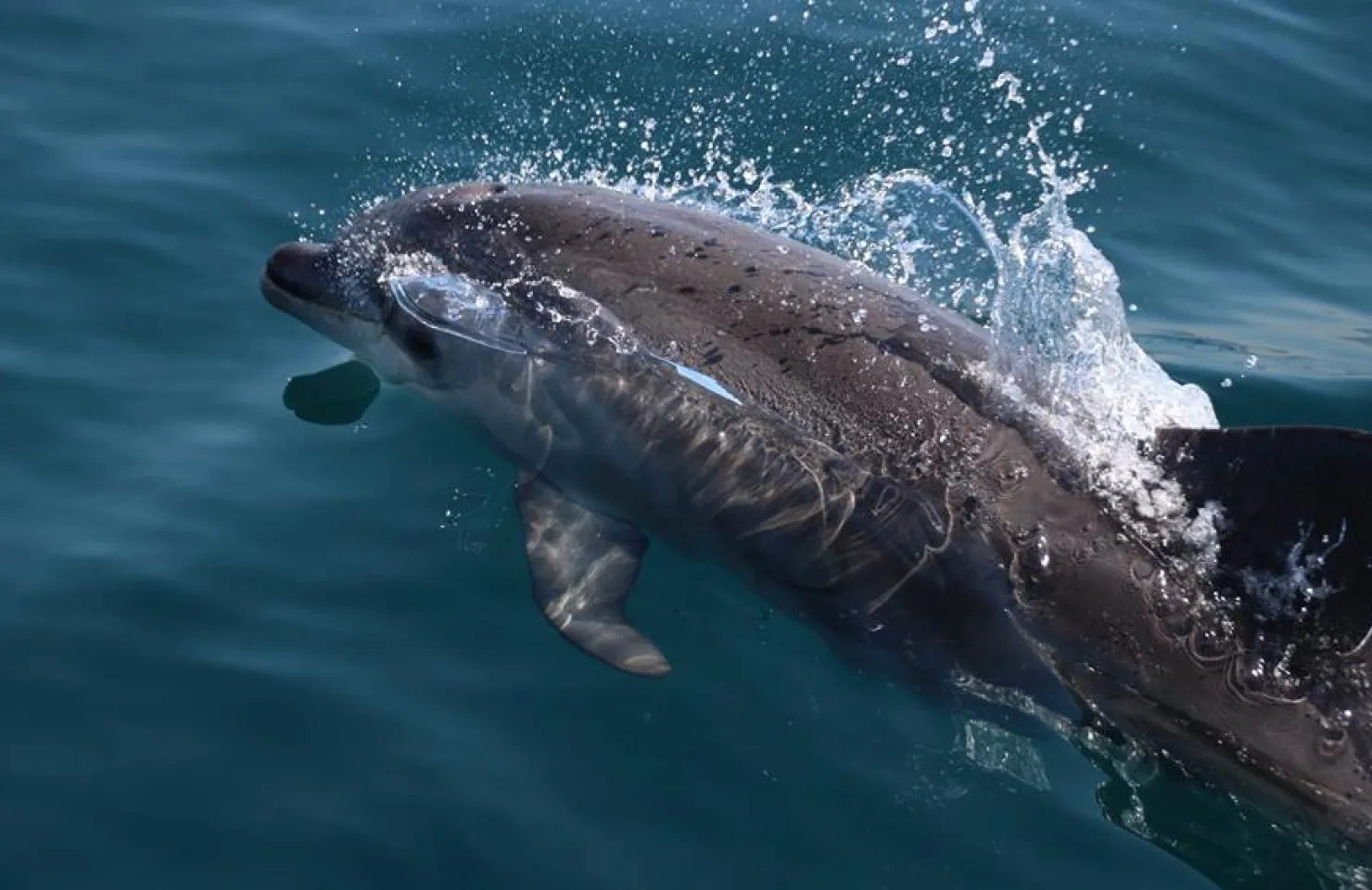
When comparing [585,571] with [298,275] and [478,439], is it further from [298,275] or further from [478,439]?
[298,275]

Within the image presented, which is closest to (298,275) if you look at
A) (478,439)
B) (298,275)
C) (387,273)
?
(298,275)

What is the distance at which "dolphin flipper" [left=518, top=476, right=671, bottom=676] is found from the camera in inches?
251

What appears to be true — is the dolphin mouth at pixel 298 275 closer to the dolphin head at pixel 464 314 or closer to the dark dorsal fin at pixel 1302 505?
the dolphin head at pixel 464 314

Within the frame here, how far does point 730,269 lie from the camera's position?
23.0 feet

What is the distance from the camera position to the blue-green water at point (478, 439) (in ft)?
19.1

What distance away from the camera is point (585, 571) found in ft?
22.2

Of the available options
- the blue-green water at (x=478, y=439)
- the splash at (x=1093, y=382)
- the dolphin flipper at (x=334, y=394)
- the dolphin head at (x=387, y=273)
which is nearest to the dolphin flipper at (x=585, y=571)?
the blue-green water at (x=478, y=439)

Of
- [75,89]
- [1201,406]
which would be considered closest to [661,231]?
[1201,406]

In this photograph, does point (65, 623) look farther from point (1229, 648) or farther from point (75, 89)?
point (75, 89)

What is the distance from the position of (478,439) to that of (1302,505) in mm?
3896

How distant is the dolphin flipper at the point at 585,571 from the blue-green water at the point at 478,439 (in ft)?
0.65

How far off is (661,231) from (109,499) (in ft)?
9.67

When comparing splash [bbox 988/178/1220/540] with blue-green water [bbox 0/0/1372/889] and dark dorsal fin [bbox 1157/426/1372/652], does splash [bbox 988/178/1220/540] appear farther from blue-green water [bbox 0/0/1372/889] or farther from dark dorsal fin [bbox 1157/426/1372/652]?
blue-green water [bbox 0/0/1372/889]

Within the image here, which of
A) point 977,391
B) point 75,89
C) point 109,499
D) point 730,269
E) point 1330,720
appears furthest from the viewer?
point 75,89
